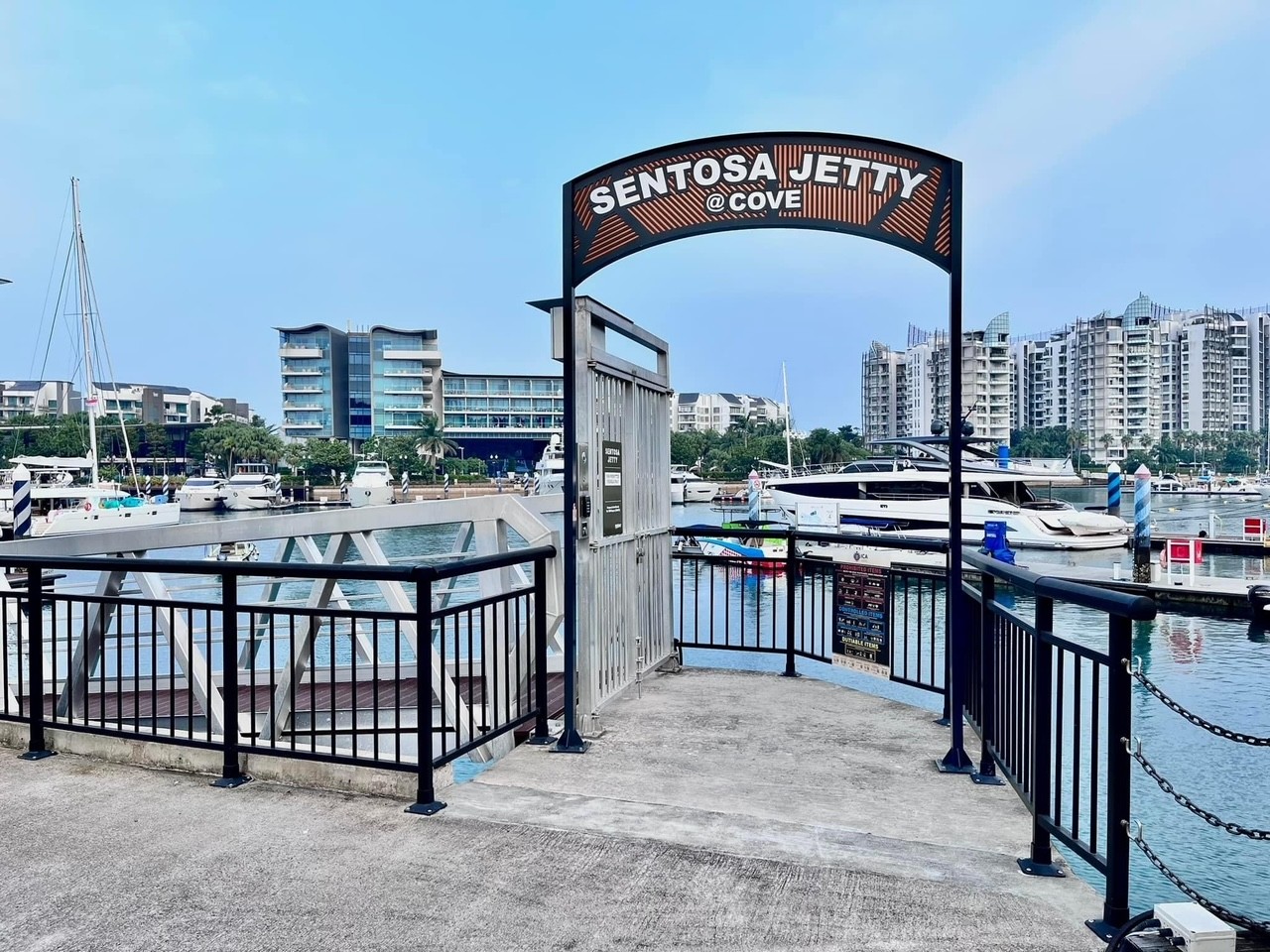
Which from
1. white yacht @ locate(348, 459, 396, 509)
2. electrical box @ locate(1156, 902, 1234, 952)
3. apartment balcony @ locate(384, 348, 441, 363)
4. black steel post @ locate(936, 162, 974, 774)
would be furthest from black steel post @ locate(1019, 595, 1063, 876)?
apartment balcony @ locate(384, 348, 441, 363)

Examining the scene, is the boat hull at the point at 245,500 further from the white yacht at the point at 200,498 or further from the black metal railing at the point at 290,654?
the black metal railing at the point at 290,654

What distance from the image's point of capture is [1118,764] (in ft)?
9.32

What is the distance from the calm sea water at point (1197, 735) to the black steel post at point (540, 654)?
245cm

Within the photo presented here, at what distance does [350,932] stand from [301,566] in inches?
71.9

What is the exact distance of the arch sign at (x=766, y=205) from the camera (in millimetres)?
4746

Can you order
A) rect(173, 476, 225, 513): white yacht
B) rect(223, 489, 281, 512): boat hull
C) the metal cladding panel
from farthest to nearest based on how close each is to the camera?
rect(223, 489, 281, 512): boat hull
rect(173, 476, 225, 513): white yacht
the metal cladding panel

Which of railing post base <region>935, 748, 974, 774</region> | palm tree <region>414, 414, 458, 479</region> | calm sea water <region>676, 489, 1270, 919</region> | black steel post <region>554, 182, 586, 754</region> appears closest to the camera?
railing post base <region>935, 748, 974, 774</region>

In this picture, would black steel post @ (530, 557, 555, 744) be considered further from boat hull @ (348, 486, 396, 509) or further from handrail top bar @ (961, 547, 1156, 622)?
boat hull @ (348, 486, 396, 509)

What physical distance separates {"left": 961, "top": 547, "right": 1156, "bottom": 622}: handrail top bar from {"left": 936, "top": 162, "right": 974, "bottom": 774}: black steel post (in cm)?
53

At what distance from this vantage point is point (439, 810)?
413 cm

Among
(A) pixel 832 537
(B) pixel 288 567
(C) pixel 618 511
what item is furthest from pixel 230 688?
(A) pixel 832 537

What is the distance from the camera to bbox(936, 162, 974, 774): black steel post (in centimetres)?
465

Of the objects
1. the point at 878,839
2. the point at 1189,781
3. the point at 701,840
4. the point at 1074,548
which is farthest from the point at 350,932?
the point at 1074,548

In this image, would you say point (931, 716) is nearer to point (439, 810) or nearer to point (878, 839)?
point (878, 839)
